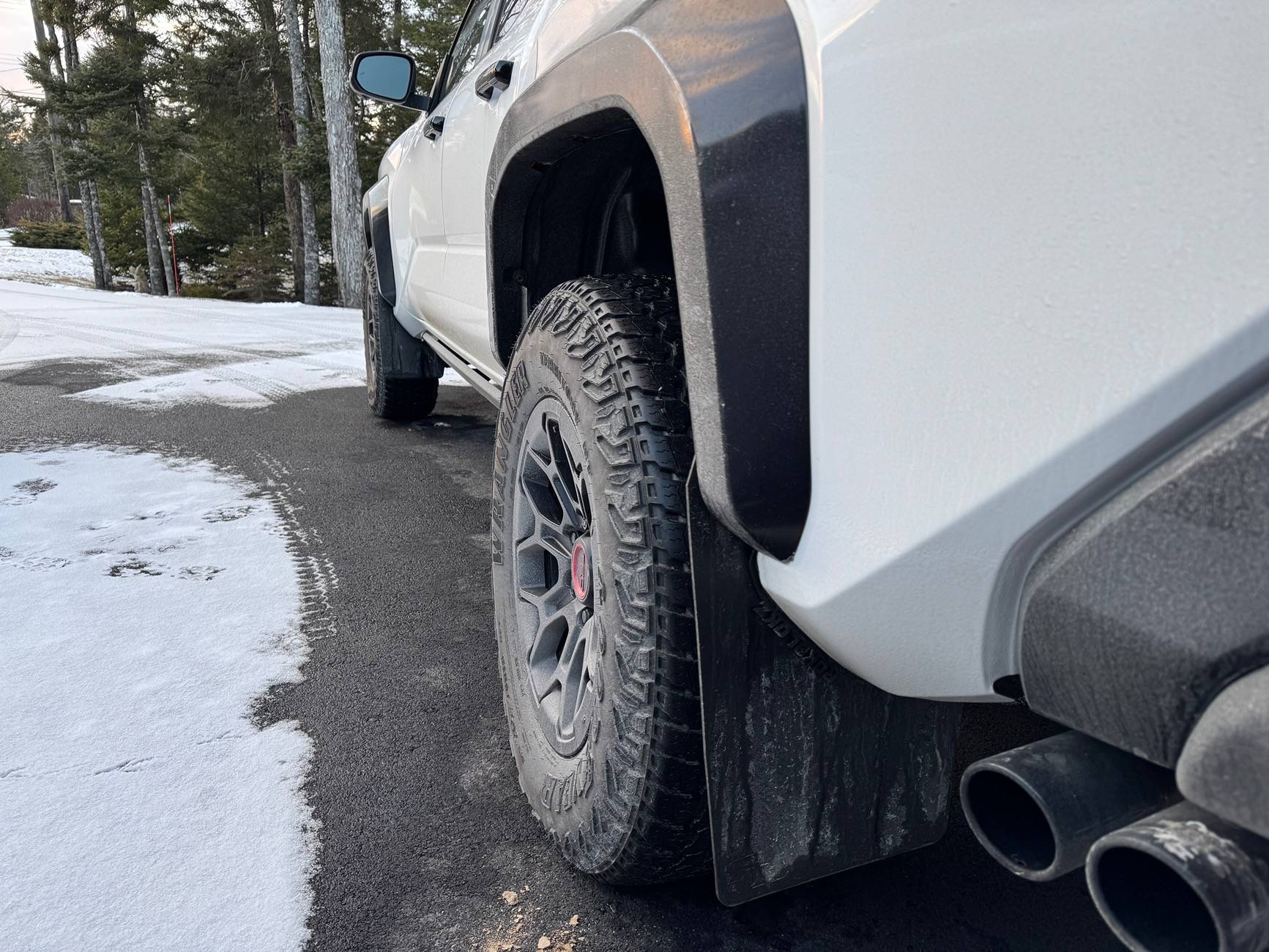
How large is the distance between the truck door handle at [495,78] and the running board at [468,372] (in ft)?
2.41

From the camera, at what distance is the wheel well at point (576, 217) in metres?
1.86

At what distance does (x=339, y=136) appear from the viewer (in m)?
13.5

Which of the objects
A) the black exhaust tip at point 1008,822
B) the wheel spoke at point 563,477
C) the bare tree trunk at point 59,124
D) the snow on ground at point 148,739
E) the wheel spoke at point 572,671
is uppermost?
the bare tree trunk at point 59,124

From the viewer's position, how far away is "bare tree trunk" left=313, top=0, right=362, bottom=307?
13.2 meters

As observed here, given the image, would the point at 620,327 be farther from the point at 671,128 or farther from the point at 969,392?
the point at 969,392

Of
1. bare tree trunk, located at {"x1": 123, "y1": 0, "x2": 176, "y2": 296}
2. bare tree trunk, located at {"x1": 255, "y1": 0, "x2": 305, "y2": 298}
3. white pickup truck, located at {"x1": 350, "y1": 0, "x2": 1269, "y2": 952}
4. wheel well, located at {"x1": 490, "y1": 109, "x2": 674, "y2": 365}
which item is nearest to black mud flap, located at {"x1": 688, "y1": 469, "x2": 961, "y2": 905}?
white pickup truck, located at {"x1": 350, "y1": 0, "x2": 1269, "y2": 952}

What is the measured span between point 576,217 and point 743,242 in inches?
41.2

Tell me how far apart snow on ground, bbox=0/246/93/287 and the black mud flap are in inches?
997

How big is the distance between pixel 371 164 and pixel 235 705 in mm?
20651

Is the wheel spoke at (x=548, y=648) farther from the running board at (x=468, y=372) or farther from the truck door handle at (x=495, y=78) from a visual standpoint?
the truck door handle at (x=495, y=78)

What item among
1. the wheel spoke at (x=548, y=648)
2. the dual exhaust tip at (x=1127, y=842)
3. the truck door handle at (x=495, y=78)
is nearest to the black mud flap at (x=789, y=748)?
the dual exhaust tip at (x=1127, y=842)

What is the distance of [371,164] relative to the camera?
A: 2077 centimetres

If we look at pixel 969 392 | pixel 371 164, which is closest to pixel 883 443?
pixel 969 392

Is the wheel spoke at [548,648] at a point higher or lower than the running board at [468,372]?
lower
